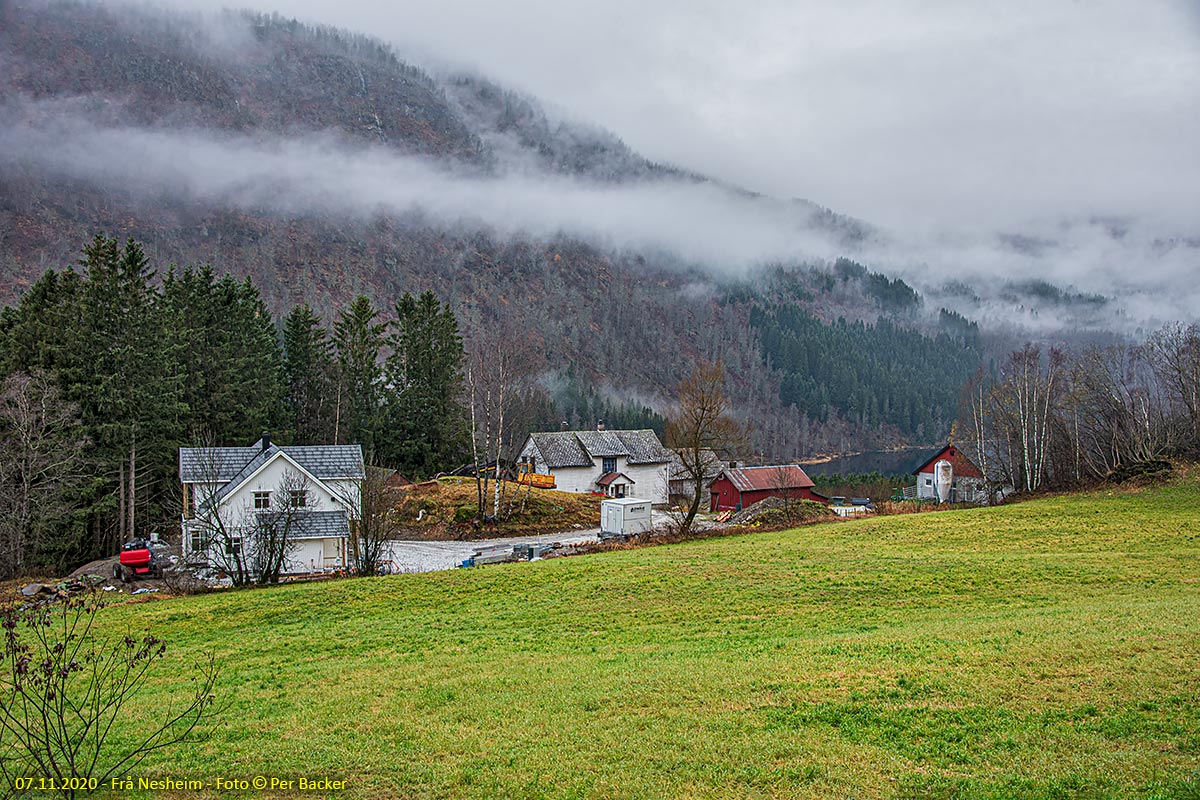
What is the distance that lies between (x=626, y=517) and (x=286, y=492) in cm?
1959

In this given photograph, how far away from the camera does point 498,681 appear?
1398 cm

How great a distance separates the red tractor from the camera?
3316cm

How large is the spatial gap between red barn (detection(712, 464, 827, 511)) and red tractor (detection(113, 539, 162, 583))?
4853 cm

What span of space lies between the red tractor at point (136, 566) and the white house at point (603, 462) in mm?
42607

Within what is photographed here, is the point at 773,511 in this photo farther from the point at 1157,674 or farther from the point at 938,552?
the point at 1157,674

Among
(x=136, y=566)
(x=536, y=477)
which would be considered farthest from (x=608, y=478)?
(x=136, y=566)

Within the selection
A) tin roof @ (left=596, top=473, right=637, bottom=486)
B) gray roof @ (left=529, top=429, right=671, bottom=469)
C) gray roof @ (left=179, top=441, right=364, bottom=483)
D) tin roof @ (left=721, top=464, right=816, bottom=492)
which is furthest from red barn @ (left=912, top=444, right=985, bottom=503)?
gray roof @ (left=179, top=441, right=364, bottom=483)

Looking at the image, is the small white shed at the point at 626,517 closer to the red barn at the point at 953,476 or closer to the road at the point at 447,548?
the road at the point at 447,548

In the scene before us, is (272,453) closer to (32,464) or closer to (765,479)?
(32,464)

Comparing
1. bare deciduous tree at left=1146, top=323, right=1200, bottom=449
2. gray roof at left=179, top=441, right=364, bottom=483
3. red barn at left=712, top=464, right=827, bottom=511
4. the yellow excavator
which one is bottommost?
red barn at left=712, top=464, right=827, bottom=511

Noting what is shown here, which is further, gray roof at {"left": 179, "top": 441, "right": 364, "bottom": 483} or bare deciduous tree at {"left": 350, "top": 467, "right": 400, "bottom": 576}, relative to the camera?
→ gray roof at {"left": 179, "top": 441, "right": 364, "bottom": 483}

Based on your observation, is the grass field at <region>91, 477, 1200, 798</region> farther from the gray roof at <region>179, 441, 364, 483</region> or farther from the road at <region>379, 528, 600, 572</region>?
the gray roof at <region>179, 441, 364, 483</region>

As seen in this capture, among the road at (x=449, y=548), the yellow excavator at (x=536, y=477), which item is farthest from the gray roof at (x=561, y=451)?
the road at (x=449, y=548)

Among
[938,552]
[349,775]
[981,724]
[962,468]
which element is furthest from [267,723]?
[962,468]
